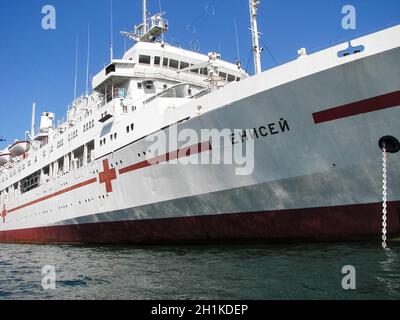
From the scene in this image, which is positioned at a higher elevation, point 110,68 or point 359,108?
point 110,68

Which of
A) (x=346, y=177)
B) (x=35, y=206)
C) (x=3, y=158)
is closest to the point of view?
(x=346, y=177)

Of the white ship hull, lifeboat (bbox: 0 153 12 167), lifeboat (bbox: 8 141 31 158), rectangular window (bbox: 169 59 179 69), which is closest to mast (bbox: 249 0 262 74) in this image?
the white ship hull

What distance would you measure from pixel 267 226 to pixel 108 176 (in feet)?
20.8

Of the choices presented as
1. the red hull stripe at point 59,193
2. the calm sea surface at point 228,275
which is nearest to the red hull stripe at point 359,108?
the calm sea surface at point 228,275

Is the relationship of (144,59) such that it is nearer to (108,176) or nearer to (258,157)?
(108,176)

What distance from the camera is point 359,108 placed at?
7.89 m

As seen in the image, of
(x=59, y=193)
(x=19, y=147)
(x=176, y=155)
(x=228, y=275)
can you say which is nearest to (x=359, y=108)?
(x=228, y=275)

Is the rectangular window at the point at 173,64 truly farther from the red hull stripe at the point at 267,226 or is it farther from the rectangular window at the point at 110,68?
the red hull stripe at the point at 267,226

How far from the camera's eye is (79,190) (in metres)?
14.8

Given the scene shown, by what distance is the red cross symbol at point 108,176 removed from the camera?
12.6 meters

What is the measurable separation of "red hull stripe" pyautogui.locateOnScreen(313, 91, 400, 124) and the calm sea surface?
303 centimetres

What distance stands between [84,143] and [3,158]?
1984cm

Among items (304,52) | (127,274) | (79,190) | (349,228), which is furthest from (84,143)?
(349,228)

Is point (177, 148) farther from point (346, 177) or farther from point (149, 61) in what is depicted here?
point (149, 61)
